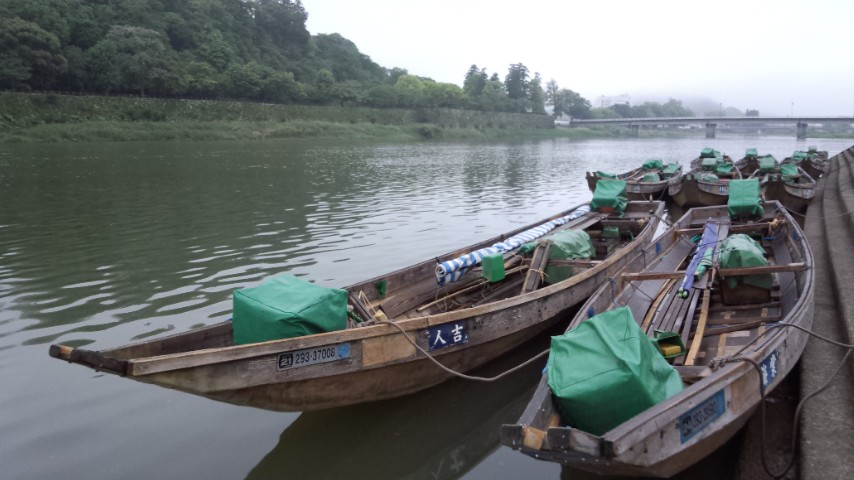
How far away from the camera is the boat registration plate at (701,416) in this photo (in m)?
3.55

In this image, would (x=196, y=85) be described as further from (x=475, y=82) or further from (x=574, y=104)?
(x=574, y=104)

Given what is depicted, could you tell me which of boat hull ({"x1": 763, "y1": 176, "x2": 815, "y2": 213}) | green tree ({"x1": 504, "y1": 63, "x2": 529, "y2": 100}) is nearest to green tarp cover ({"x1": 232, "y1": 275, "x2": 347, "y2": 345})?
boat hull ({"x1": 763, "y1": 176, "x2": 815, "y2": 213})

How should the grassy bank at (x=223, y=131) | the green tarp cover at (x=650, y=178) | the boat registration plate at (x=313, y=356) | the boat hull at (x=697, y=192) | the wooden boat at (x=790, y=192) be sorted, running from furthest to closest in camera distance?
the grassy bank at (x=223, y=131)
the green tarp cover at (x=650, y=178)
the boat hull at (x=697, y=192)
the wooden boat at (x=790, y=192)
the boat registration plate at (x=313, y=356)

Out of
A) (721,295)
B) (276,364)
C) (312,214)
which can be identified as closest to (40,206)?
(312,214)

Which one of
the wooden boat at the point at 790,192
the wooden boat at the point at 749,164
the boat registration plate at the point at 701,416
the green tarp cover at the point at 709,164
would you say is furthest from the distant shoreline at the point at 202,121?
the boat registration plate at the point at 701,416

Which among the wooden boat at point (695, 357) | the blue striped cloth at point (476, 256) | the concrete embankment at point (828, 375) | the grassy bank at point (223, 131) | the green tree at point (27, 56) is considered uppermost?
the green tree at point (27, 56)

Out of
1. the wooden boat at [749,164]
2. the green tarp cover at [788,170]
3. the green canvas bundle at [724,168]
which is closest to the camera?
the green tarp cover at [788,170]

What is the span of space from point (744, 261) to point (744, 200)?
4.48 metres

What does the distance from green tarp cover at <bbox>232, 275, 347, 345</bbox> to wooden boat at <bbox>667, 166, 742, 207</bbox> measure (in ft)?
46.9

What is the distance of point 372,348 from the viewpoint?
16.4 ft

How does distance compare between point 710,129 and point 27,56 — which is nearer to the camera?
point 27,56

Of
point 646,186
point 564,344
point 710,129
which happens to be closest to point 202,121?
point 646,186

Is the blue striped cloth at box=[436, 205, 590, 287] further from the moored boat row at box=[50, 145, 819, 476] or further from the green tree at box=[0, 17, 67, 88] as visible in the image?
the green tree at box=[0, 17, 67, 88]

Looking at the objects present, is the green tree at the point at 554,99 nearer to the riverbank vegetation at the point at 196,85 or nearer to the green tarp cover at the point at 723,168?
the riverbank vegetation at the point at 196,85
